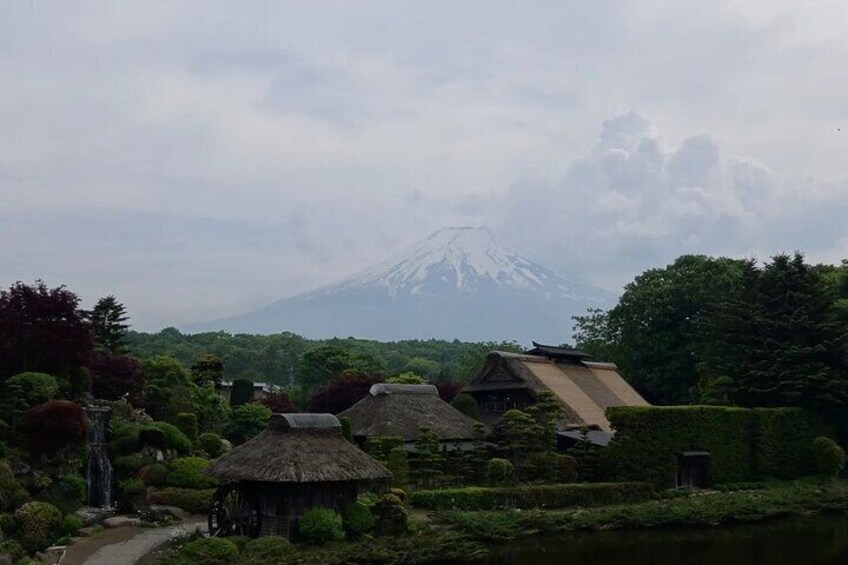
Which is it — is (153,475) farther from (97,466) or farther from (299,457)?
(299,457)

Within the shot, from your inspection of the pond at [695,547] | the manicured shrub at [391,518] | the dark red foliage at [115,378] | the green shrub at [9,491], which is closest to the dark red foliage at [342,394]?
the dark red foliage at [115,378]

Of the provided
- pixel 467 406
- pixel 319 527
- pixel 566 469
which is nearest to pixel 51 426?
pixel 319 527

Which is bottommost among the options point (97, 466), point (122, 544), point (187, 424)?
point (122, 544)

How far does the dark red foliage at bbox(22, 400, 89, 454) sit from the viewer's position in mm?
28828

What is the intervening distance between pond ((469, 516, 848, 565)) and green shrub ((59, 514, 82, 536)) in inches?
489

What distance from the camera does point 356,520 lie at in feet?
89.5

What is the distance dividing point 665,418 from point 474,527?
46.8 ft

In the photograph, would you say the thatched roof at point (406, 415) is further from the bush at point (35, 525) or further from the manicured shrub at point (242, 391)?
the bush at point (35, 525)

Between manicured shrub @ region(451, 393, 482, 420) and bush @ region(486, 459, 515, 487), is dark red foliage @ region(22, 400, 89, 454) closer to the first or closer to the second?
bush @ region(486, 459, 515, 487)

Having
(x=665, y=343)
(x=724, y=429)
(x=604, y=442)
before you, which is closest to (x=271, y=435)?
(x=604, y=442)

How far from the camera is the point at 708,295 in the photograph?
56.8 m

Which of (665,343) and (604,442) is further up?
(665,343)

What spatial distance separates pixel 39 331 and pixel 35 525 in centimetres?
911

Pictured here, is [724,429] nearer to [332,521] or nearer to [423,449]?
[423,449]
